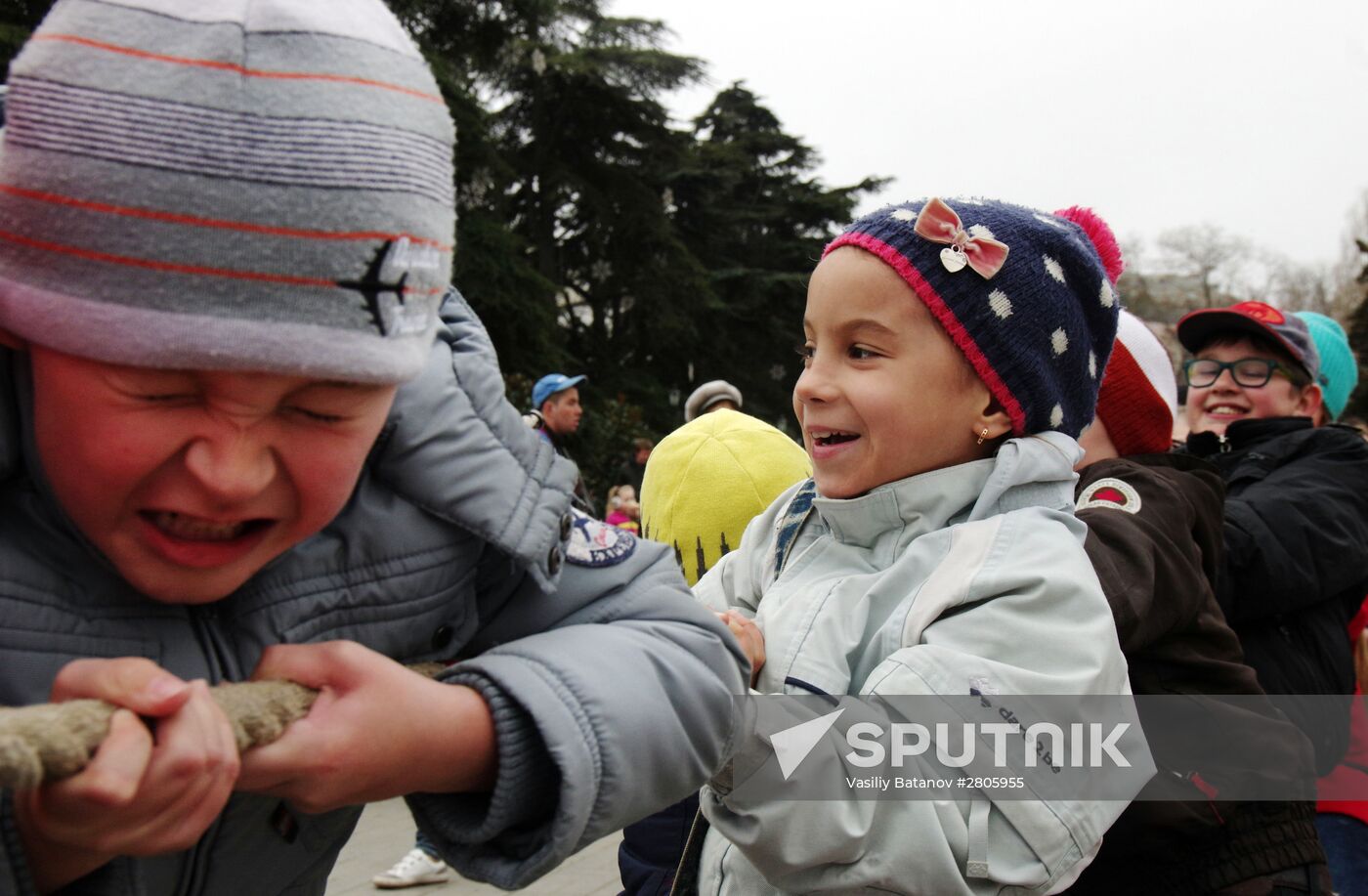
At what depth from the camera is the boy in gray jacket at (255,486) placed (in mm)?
814

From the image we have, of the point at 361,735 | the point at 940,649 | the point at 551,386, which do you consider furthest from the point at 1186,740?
the point at 551,386

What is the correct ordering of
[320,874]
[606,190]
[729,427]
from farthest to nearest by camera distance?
[606,190], [729,427], [320,874]

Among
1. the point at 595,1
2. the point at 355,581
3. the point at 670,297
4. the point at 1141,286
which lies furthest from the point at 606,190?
the point at 1141,286

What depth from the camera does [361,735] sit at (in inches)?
32.9

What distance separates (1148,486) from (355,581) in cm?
163

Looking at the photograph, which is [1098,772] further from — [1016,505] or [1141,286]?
[1141,286]

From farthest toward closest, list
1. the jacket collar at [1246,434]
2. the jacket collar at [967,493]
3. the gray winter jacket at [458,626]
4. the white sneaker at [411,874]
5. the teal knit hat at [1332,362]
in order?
the white sneaker at [411,874], the teal knit hat at [1332,362], the jacket collar at [1246,434], the jacket collar at [967,493], the gray winter jacket at [458,626]

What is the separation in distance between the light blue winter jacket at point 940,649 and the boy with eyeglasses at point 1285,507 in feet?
3.62

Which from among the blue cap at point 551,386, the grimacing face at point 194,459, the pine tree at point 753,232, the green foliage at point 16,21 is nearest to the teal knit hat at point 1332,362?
the grimacing face at point 194,459

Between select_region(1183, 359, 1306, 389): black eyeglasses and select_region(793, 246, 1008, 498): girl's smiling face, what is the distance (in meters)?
1.83

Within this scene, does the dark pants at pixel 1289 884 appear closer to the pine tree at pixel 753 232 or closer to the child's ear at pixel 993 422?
the child's ear at pixel 993 422

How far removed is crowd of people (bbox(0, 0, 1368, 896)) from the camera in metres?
0.82

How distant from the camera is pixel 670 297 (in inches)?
904

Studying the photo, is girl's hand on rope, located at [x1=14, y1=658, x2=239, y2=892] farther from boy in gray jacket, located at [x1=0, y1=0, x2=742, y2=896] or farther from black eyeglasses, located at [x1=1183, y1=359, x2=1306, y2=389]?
black eyeglasses, located at [x1=1183, y1=359, x2=1306, y2=389]
